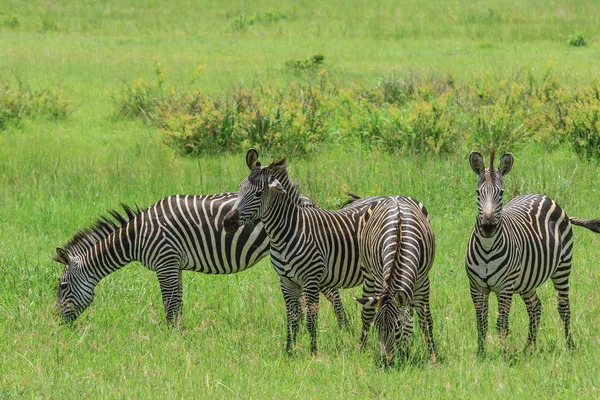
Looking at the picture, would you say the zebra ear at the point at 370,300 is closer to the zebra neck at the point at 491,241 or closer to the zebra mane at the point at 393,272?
the zebra mane at the point at 393,272

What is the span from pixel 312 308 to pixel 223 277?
2862mm

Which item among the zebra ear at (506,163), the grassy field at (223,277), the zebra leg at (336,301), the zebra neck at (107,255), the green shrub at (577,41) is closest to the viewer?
the grassy field at (223,277)

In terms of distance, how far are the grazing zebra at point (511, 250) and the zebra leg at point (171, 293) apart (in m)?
2.76

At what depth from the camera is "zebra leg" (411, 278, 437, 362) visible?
715cm

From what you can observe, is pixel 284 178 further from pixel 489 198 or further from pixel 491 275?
pixel 491 275

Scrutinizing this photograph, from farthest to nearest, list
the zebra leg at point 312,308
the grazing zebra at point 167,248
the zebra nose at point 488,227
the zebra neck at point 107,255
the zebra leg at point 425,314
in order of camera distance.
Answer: the zebra neck at point 107,255, the grazing zebra at point 167,248, the zebra leg at point 312,308, the zebra leg at point 425,314, the zebra nose at point 488,227

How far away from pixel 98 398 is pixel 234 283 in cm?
373

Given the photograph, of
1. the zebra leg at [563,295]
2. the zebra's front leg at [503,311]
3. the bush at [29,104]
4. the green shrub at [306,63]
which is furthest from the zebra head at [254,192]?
the green shrub at [306,63]

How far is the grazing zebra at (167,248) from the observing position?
841cm

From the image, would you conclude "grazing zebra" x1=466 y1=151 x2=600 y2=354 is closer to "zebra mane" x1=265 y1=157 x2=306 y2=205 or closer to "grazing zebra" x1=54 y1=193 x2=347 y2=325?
"zebra mane" x1=265 y1=157 x2=306 y2=205

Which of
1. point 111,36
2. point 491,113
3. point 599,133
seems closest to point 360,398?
point 599,133

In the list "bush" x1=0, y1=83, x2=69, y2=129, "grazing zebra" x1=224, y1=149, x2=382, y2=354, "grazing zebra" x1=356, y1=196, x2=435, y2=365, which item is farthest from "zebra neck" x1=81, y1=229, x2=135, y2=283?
"bush" x1=0, y1=83, x2=69, y2=129

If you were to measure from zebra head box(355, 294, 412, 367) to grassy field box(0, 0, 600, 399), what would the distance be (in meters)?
0.19

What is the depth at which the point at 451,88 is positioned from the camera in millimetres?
19609
